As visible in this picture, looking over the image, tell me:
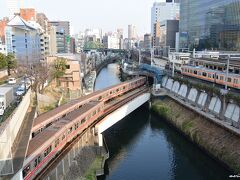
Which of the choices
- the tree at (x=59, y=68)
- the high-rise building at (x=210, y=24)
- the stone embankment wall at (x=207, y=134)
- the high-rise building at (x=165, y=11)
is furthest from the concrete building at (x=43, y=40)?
the high-rise building at (x=165, y=11)

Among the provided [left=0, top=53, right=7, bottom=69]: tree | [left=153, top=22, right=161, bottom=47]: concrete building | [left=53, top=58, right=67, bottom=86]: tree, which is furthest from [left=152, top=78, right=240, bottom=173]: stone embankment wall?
[left=153, top=22, right=161, bottom=47]: concrete building

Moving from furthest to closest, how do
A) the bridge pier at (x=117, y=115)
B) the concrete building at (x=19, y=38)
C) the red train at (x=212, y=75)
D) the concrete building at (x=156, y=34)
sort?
the concrete building at (x=156, y=34) < the concrete building at (x=19, y=38) < the red train at (x=212, y=75) < the bridge pier at (x=117, y=115)

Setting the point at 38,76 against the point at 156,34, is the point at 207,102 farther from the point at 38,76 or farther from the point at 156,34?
the point at 156,34

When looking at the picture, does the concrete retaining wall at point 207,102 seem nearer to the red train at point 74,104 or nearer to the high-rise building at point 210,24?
the red train at point 74,104

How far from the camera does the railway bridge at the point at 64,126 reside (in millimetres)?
17391

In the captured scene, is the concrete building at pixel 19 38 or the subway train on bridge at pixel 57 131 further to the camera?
the concrete building at pixel 19 38

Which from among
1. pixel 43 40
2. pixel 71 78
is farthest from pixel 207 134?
pixel 43 40

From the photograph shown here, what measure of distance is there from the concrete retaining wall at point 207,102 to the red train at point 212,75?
343 centimetres

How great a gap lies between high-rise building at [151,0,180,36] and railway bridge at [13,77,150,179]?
5095 inches

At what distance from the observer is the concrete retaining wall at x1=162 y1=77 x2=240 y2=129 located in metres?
27.2

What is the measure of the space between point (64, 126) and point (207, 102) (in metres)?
18.2

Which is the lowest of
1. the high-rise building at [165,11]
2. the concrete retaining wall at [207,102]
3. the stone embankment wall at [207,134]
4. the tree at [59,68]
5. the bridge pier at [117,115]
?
the stone embankment wall at [207,134]

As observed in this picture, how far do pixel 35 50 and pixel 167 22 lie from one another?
6972 cm

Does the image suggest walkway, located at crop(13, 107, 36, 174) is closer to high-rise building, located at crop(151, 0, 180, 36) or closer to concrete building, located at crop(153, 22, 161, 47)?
concrete building, located at crop(153, 22, 161, 47)
